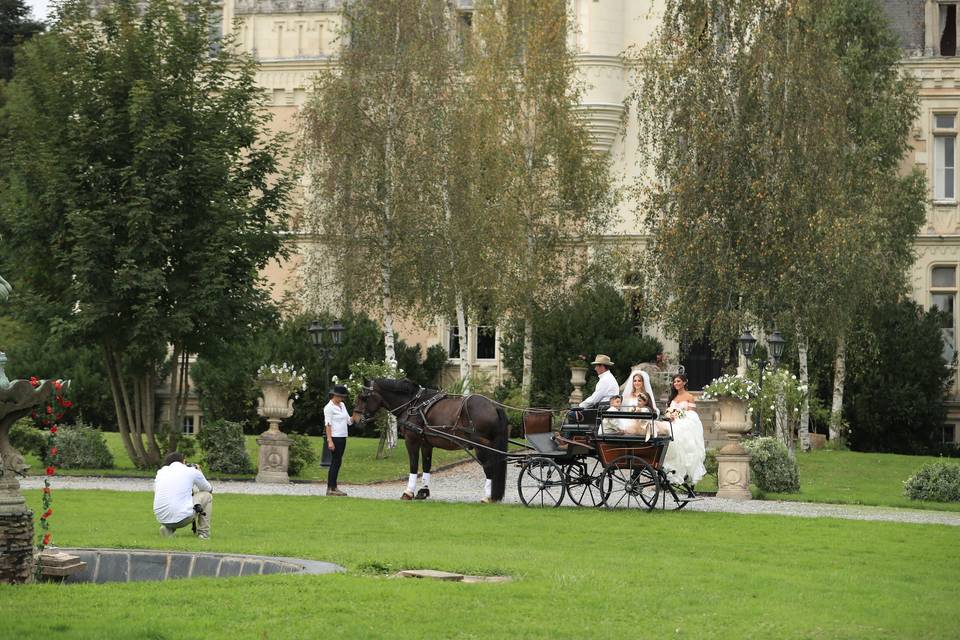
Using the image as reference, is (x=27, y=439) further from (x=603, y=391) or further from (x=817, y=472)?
(x=817, y=472)

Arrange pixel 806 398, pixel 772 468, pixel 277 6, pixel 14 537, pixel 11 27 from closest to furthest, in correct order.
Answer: pixel 14 537, pixel 772 468, pixel 806 398, pixel 277 6, pixel 11 27

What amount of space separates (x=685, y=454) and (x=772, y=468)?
203 inches

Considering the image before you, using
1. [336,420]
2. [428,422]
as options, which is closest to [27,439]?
[336,420]

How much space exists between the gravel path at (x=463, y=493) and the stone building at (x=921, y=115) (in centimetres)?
1543

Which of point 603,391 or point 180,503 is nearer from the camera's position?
point 180,503

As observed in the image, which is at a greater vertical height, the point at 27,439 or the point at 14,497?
the point at 14,497

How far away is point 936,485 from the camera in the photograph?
87.8 ft

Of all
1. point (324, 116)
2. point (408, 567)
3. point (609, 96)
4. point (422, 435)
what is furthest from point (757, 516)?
point (609, 96)

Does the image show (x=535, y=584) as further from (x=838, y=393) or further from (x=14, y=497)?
(x=838, y=393)

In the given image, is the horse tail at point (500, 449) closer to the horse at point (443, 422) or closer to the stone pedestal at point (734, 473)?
the horse at point (443, 422)

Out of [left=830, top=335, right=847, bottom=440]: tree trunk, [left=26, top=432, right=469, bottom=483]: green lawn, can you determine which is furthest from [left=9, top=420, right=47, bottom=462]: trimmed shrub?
[left=830, top=335, right=847, bottom=440]: tree trunk

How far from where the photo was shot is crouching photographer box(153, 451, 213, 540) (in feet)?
60.9

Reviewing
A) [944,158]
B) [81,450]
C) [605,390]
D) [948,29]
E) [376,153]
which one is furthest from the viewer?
[948,29]

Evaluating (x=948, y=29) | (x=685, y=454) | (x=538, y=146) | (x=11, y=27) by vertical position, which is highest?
(x=11, y=27)
